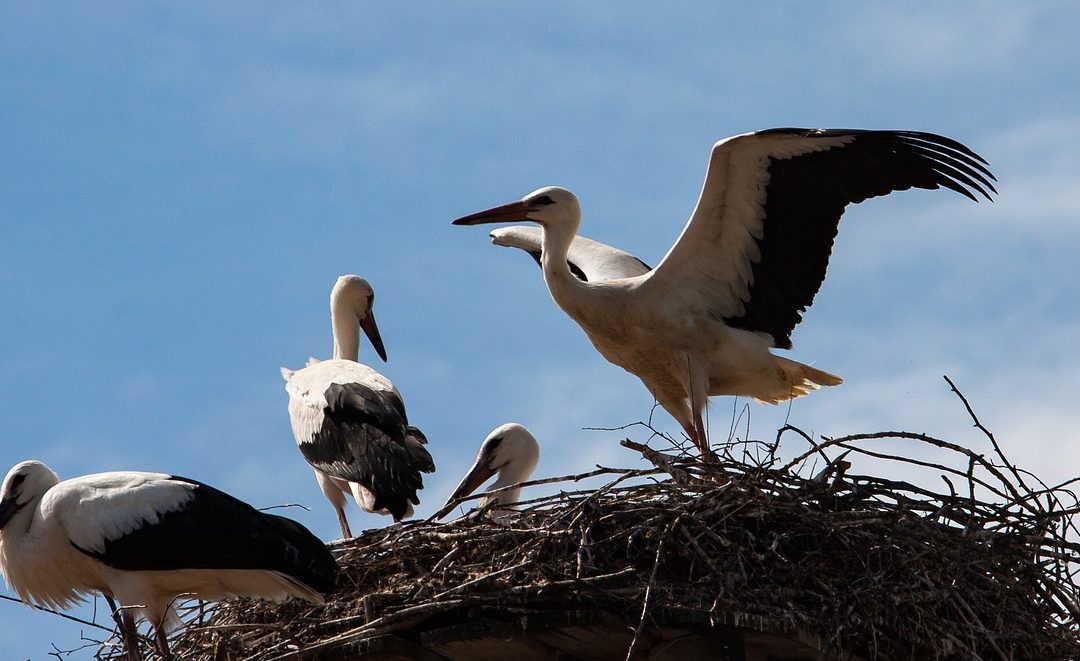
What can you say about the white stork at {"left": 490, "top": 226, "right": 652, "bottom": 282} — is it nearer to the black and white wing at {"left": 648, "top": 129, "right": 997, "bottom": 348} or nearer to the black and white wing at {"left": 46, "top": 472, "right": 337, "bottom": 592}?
the black and white wing at {"left": 648, "top": 129, "right": 997, "bottom": 348}

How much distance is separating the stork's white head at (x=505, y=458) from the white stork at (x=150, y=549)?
2.03 metres

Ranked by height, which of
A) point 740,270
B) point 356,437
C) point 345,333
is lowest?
point 356,437

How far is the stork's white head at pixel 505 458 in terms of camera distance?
7.84m

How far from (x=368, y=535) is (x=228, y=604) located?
60 cm

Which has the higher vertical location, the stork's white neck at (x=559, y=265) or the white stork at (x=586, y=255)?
the white stork at (x=586, y=255)

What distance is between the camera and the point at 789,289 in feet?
25.1

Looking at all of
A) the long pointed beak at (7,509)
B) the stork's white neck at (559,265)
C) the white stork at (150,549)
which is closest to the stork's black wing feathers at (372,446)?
the stork's white neck at (559,265)

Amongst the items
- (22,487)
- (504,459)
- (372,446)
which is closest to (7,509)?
(22,487)

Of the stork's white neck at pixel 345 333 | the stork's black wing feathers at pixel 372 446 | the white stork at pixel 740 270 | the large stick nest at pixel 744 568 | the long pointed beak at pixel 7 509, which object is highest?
the stork's white neck at pixel 345 333

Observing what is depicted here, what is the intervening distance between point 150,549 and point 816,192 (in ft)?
11.3

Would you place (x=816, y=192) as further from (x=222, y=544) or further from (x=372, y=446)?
(x=222, y=544)

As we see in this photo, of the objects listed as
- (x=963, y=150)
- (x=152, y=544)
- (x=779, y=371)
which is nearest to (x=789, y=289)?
(x=779, y=371)

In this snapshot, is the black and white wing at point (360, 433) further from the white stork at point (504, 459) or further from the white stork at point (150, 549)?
the white stork at point (150, 549)

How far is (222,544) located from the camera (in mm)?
5695
